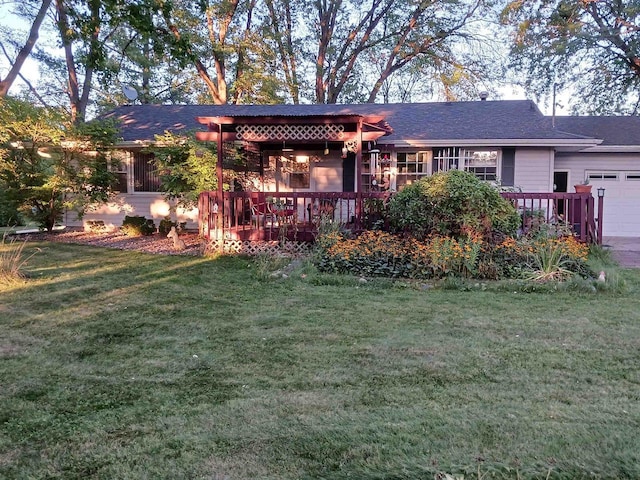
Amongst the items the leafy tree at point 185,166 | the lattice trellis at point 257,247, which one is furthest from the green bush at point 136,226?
the lattice trellis at point 257,247

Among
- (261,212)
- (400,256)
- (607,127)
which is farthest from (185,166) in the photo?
(607,127)

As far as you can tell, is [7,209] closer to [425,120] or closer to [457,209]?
[457,209]

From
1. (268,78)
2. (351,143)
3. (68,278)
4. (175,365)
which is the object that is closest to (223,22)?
(268,78)

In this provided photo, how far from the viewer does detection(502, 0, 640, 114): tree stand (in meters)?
16.5

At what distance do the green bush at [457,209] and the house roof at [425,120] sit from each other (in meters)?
3.51

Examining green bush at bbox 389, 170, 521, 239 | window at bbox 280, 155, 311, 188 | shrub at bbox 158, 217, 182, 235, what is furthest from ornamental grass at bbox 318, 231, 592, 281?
shrub at bbox 158, 217, 182, 235

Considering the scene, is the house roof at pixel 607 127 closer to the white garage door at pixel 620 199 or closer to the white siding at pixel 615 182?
the white siding at pixel 615 182

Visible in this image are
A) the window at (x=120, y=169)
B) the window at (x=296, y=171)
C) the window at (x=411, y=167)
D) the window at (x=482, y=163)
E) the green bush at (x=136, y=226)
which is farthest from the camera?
the window at (x=296, y=171)

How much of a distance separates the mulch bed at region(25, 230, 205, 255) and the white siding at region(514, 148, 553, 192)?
26.0 ft

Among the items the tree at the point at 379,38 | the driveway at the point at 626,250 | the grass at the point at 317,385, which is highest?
the tree at the point at 379,38

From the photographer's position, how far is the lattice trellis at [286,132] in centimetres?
934

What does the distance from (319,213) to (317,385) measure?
620 cm

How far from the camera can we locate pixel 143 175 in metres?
13.0

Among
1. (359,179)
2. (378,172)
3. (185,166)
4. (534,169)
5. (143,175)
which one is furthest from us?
(143,175)
